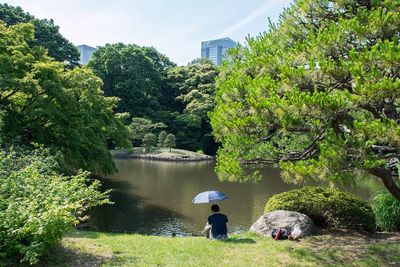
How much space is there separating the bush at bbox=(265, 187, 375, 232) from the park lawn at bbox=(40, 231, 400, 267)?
69cm

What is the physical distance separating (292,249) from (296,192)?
2276 millimetres

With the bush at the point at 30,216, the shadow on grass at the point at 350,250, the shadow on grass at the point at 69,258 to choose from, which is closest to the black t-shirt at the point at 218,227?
the shadow on grass at the point at 350,250

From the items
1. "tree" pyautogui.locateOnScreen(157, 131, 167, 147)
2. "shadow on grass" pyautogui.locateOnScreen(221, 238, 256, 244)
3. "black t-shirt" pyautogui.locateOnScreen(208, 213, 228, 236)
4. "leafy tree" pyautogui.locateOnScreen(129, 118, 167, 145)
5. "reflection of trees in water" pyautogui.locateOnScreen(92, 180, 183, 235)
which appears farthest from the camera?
"leafy tree" pyautogui.locateOnScreen(129, 118, 167, 145)

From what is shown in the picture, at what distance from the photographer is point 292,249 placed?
5715mm

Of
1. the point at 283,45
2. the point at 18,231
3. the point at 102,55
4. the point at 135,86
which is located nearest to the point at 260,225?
the point at 283,45

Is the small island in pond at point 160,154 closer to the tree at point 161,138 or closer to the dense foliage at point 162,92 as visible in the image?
the tree at point 161,138

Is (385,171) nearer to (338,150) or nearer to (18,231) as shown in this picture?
(338,150)

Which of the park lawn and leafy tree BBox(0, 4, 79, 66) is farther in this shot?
leafy tree BBox(0, 4, 79, 66)

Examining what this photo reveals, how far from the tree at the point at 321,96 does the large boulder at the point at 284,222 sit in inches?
73.7

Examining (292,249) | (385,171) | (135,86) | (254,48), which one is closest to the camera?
(385,171)

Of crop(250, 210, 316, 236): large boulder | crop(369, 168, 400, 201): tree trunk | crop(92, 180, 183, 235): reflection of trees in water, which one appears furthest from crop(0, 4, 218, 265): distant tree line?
crop(369, 168, 400, 201): tree trunk

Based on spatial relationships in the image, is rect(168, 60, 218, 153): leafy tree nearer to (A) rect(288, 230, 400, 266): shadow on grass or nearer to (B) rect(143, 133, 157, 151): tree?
(B) rect(143, 133, 157, 151): tree

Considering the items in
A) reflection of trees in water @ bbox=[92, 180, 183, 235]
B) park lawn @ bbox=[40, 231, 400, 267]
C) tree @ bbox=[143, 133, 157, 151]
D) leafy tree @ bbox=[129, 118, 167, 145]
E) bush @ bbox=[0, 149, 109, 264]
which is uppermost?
leafy tree @ bbox=[129, 118, 167, 145]

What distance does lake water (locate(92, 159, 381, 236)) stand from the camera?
11758mm
